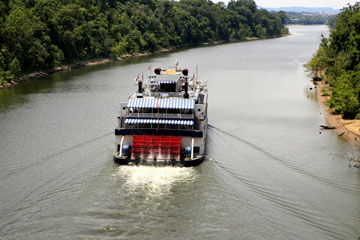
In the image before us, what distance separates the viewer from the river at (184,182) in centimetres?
2984

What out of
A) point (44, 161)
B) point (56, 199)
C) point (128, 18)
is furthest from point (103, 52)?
point (56, 199)

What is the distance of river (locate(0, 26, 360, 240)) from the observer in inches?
1175

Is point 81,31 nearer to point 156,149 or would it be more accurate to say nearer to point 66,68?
point 66,68

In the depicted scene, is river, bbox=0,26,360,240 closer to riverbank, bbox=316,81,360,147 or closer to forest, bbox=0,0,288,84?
riverbank, bbox=316,81,360,147

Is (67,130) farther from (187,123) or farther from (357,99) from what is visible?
(357,99)

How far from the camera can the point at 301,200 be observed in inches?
1345

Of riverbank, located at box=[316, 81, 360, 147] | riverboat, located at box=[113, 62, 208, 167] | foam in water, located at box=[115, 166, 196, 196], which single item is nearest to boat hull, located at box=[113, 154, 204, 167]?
riverboat, located at box=[113, 62, 208, 167]

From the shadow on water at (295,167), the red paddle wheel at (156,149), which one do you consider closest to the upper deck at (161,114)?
the red paddle wheel at (156,149)

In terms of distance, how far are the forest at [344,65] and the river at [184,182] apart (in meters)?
4.05

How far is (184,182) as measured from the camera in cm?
3653

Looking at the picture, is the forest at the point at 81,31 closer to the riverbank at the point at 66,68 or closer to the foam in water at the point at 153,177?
the riverbank at the point at 66,68

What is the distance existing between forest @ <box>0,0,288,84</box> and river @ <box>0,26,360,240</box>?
Result: 31.1 m

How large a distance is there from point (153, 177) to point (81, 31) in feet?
303

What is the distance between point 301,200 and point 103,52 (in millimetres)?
105894
